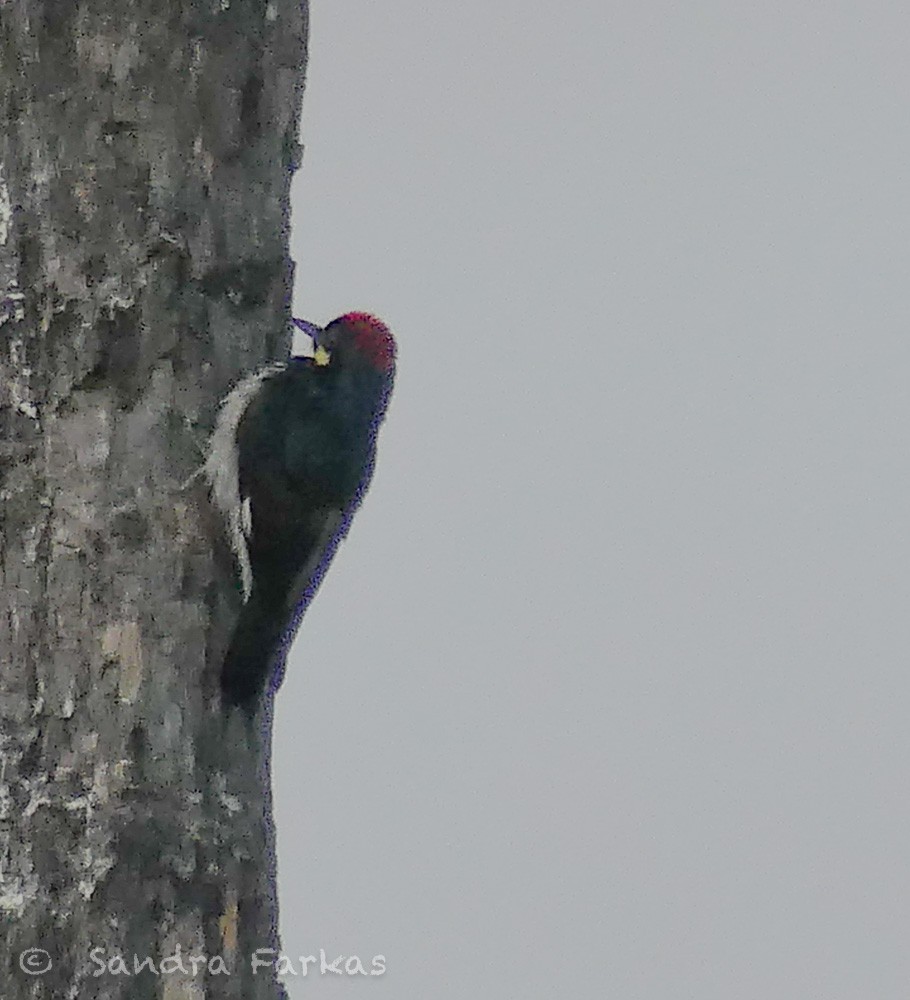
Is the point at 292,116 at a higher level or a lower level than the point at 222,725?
higher

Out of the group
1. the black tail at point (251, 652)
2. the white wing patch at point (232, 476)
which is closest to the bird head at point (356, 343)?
the white wing patch at point (232, 476)

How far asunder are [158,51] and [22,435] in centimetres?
47

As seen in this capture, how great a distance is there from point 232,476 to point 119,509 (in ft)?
0.45

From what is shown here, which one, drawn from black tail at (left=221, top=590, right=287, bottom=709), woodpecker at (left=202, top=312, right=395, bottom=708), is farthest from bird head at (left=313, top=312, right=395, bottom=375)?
black tail at (left=221, top=590, right=287, bottom=709)

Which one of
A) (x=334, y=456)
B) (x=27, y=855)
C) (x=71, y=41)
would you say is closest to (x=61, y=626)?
(x=27, y=855)

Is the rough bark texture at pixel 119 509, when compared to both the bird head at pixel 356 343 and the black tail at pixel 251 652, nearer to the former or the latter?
the black tail at pixel 251 652

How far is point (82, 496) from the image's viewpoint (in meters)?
1.59

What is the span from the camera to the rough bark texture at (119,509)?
5.08 feet

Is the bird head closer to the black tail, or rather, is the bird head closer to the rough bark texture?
the rough bark texture

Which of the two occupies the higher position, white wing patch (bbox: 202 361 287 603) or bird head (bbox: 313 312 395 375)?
bird head (bbox: 313 312 395 375)

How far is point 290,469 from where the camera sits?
175cm

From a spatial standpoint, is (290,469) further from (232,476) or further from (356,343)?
(356,343)

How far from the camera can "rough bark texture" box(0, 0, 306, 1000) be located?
155cm

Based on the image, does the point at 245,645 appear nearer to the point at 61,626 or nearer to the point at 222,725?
the point at 222,725
